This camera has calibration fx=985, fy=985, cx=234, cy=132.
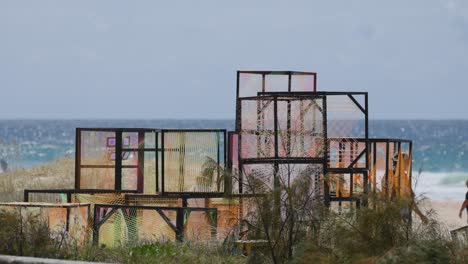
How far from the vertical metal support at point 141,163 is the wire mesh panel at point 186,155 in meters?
0.57

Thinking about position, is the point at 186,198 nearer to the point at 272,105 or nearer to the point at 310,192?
the point at 272,105

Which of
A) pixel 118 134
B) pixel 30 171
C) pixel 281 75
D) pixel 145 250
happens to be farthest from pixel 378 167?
pixel 30 171

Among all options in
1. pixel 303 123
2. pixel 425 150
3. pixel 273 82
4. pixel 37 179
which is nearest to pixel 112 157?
pixel 303 123

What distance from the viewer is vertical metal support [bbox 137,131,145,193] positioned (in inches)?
688

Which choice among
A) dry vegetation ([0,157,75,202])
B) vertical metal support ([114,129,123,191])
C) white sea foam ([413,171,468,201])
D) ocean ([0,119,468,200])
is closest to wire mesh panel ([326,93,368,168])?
vertical metal support ([114,129,123,191])

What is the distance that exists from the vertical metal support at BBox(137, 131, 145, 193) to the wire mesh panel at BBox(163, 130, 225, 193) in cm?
57

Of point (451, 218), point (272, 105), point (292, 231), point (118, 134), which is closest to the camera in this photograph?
point (292, 231)

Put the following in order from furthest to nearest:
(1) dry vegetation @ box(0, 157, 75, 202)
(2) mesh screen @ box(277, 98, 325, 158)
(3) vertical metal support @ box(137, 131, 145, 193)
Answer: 1. (1) dry vegetation @ box(0, 157, 75, 202)
2. (3) vertical metal support @ box(137, 131, 145, 193)
3. (2) mesh screen @ box(277, 98, 325, 158)

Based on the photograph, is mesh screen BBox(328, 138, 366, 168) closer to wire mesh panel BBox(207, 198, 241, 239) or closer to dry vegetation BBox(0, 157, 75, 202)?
wire mesh panel BBox(207, 198, 241, 239)

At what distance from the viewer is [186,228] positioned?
1451cm

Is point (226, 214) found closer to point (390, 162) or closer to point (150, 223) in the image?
point (150, 223)

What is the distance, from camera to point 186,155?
55.5ft

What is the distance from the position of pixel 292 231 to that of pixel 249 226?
55cm

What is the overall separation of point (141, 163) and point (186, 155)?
1.05 metres
